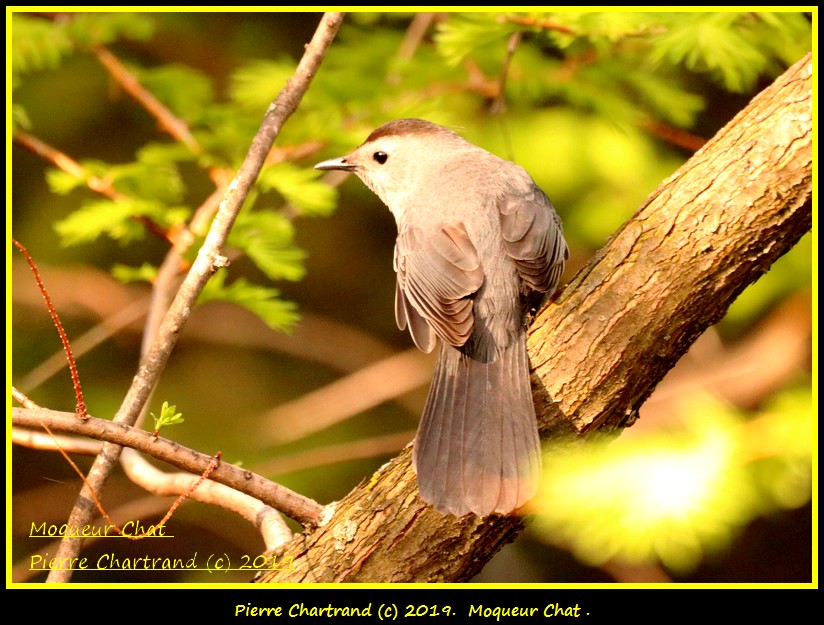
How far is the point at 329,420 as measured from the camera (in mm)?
5230

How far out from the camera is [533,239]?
9.79 ft

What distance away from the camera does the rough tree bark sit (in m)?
2.34

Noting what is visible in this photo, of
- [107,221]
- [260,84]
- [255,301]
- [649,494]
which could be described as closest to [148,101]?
[260,84]

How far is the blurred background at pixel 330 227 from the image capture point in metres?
3.55

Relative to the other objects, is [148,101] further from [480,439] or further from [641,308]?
[641,308]

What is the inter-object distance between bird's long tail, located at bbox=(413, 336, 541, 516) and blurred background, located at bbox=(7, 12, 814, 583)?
0.62 metres

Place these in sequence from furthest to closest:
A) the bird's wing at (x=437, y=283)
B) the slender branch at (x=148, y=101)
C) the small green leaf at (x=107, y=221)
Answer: the slender branch at (x=148, y=101) < the small green leaf at (x=107, y=221) < the bird's wing at (x=437, y=283)

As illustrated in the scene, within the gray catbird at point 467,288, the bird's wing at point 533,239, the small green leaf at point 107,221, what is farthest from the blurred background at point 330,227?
the bird's wing at point 533,239

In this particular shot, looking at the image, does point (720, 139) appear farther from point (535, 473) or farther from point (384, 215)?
point (384, 215)

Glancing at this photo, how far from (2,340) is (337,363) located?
10.2ft

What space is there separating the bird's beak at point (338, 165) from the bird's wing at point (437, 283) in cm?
70

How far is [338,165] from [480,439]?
1717 millimetres

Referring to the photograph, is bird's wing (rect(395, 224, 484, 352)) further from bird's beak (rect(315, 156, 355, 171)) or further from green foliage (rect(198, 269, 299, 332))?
bird's beak (rect(315, 156, 355, 171))

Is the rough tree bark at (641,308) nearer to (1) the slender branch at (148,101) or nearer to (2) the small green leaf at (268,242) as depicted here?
(2) the small green leaf at (268,242)
